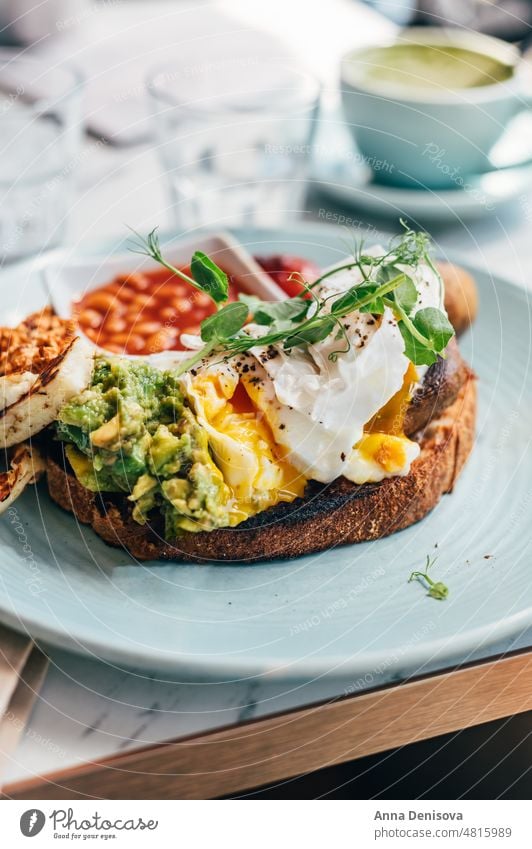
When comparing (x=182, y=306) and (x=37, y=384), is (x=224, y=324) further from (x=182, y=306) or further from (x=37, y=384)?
(x=182, y=306)

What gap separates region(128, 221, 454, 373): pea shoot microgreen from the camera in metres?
1.53

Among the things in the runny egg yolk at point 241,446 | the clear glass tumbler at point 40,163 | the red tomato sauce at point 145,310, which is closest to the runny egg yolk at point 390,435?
the runny egg yolk at point 241,446

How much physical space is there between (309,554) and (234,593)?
192 millimetres

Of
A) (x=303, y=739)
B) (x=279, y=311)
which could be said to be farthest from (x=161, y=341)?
(x=303, y=739)

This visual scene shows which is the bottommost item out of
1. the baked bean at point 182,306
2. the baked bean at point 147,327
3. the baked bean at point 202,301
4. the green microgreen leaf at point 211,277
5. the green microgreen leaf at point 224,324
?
the green microgreen leaf at point 224,324

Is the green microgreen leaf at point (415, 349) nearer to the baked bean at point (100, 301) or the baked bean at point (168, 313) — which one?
the baked bean at point (168, 313)

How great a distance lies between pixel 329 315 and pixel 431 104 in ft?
4.75

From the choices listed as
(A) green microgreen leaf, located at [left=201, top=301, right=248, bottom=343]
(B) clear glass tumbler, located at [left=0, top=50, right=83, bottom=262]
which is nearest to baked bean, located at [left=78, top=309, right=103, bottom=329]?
(A) green microgreen leaf, located at [left=201, top=301, right=248, bottom=343]

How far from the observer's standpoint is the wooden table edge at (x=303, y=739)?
127 cm

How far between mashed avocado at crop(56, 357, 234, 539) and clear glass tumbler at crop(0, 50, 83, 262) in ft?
4.80

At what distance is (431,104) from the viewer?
104 inches

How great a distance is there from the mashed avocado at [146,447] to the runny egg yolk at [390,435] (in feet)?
1.03

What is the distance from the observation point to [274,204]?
10.1 feet

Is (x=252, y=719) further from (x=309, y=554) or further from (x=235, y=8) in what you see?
(x=235, y=8)
